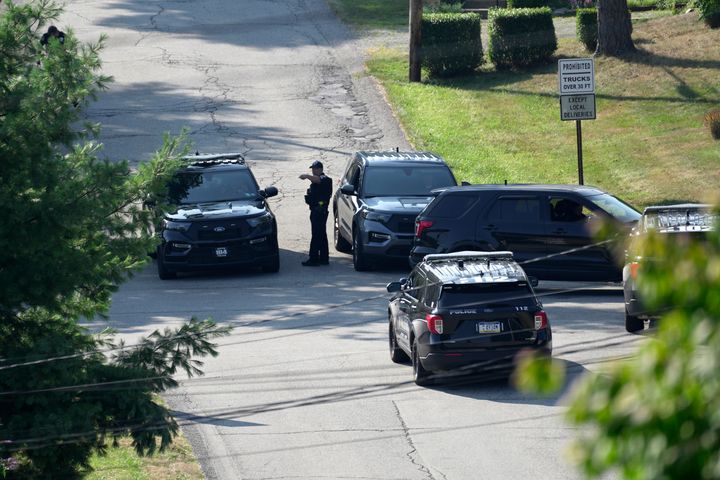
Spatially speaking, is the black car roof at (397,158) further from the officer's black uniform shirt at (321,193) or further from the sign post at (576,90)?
the sign post at (576,90)

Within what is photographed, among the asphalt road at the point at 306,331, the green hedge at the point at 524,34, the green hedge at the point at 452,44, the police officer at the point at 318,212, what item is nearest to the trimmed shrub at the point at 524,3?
the green hedge at the point at 452,44

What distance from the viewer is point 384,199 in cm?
2144

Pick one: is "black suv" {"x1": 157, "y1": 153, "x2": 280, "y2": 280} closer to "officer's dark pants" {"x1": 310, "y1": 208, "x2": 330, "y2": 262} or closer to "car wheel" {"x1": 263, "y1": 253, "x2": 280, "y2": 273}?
"car wheel" {"x1": 263, "y1": 253, "x2": 280, "y2": 273}

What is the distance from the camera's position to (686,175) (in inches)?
1006

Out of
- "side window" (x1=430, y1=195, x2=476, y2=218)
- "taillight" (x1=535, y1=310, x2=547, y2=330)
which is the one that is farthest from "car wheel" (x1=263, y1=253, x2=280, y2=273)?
"taillight" (x1=535, y1=310, x2=547, y2=330)

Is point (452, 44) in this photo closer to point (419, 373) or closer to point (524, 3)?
point (524, 3)

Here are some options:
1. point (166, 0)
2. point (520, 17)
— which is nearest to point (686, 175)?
point (520, 17)

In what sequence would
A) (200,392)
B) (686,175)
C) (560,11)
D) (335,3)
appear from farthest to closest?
(335,3) → (560,11) → (686,175) → (200,392)

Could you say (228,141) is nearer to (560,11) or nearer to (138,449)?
(560,11)

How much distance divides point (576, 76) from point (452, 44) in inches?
504

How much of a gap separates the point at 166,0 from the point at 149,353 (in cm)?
3915

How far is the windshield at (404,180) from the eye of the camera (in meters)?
21.8

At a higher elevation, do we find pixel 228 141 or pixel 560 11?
pixel 560 11

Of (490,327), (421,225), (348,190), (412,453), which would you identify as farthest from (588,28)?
(412,453)
